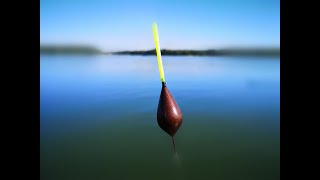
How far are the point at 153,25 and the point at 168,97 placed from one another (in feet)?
0.86

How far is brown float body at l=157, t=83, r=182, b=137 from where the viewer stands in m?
1.05

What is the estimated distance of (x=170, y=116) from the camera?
1048 millimetres

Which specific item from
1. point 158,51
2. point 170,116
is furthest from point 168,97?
point 158,51

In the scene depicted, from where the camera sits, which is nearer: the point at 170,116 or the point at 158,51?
the point at 158,51

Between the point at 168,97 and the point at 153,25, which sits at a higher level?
the point at 153,25

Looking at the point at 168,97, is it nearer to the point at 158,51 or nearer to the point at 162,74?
the point at 162,74

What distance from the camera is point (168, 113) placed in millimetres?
1047

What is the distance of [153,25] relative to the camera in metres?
0.96

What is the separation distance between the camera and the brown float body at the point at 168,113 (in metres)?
1.05

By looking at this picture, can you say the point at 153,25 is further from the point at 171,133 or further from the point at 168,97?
the point at 171,133

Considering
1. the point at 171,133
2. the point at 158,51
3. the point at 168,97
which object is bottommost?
the point at 171,133

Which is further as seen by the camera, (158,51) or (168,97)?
(168,97)

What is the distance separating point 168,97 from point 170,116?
69 millimetres

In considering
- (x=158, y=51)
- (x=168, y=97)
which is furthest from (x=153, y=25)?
(x=168, y=97)
